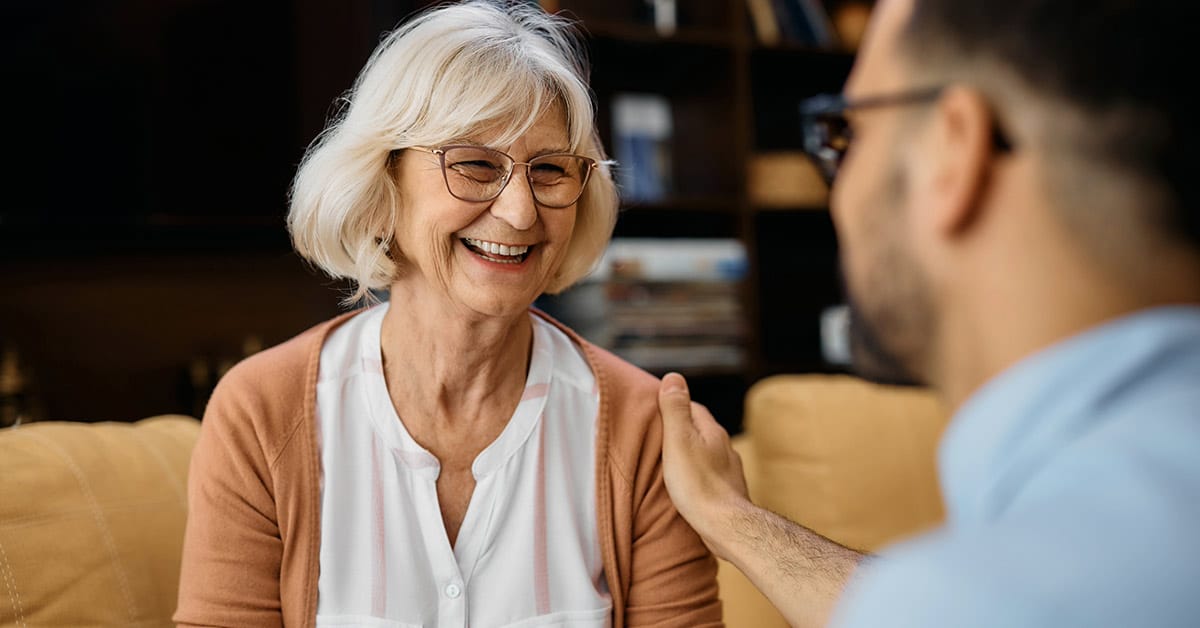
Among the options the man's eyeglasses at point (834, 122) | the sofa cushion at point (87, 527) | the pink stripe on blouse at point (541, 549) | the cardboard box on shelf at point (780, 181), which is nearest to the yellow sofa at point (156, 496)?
the sofa cushion at point (87, 527)

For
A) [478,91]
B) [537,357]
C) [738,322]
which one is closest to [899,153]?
[478,91]

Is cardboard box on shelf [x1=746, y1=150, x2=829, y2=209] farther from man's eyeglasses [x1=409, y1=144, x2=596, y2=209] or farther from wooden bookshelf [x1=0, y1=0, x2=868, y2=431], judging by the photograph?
man's eyeglasses [x1=409, y1=144, x2=596, y2=209]

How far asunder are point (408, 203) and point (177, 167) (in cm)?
124

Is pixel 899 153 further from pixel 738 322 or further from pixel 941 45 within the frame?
pixel 738 322

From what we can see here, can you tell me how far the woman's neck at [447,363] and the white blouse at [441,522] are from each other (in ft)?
0.08

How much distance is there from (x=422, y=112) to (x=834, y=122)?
71cm

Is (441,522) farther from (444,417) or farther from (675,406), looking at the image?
(675,406)

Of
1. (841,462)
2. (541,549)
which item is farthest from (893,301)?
(841,462)

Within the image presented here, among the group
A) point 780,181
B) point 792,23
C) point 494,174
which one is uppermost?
point 494,174

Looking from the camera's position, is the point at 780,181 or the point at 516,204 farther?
the point at 780,181

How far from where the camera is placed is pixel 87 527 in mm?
1505

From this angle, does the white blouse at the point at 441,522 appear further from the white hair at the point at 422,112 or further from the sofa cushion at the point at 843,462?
the sofa cushion at the point at 843,462

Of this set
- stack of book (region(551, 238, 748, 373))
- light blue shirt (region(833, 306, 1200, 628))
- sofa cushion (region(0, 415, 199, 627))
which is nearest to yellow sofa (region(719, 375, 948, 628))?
stack of book (region(551, 238, 748, 373))

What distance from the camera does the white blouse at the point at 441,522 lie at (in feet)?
4.74
